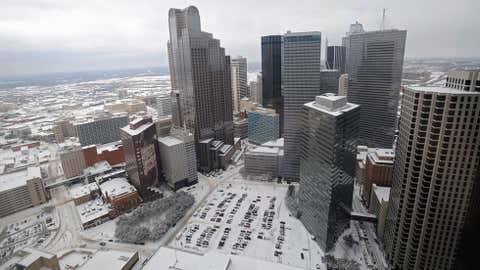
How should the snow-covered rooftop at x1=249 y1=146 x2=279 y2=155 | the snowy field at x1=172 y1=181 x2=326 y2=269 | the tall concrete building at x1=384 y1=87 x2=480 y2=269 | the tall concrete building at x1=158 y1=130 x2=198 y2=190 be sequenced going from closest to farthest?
1. the tall concrete building at x1=384 y1=87 x2=480 y2=269
2. the snowy field at x1=172 y1=181 x2=326 y2=269
3. the tall concrete building at x1=158 y1=130 x2=198 y2=190
4. the snow-covered rooftop at x1=249 y1=146 x2=279 y2=155

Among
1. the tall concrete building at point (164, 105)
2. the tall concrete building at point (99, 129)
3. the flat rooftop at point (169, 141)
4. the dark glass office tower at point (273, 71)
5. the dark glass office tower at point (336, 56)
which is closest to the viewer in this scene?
the flat rooftop at point (169, 141)

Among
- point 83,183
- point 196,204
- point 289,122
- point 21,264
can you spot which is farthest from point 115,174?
point 289,122

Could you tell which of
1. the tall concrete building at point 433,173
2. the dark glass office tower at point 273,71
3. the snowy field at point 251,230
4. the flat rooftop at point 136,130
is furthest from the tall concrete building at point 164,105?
the tall concrete building at point 433,173

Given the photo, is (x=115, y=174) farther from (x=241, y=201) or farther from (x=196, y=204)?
(x=241, y=201)

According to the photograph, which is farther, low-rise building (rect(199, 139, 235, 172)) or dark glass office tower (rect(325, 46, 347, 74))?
dark glass office tower (rect(325, 46, 347, 74))

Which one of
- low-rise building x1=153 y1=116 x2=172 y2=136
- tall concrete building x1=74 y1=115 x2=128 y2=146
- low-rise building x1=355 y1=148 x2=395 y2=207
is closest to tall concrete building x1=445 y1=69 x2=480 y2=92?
low-rise building x1=355 y1=148 x2=395 y2=207

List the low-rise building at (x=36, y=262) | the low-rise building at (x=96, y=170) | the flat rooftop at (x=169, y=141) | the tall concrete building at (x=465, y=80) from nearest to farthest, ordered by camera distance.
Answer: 1. the tall concrete building at (x=465, y=80)
2. the low-rise building at (x=36, y=262)
3. the flat rooftop at (x=169, y=141)
4. the low-rise building at (x=96, y=170)

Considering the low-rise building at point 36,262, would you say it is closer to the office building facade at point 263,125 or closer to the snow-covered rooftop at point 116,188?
the snow-covered rooftop at point 116,188

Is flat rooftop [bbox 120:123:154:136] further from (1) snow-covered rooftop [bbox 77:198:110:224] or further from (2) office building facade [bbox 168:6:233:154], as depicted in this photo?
(1) snow-covered rooftop [bbox 77:198:110:224]
